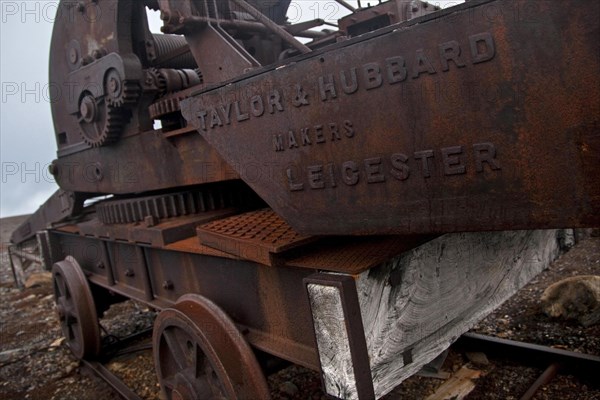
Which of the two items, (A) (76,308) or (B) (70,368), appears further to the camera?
(B) (70,368)

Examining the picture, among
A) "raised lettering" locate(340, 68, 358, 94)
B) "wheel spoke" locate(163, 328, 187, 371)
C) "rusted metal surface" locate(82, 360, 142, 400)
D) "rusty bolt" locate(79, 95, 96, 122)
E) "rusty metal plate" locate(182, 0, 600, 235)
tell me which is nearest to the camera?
"rusty metal plate" locate(182, 0, 600, 235)

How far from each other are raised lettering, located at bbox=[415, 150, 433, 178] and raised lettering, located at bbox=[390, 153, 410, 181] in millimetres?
32

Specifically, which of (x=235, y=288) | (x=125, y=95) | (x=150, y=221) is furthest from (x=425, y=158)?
(x=125, y=95)

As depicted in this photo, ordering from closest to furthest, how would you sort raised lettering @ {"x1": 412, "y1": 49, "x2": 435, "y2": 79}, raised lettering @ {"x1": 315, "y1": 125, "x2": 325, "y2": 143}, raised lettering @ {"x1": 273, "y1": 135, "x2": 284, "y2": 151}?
raised lettering @ {"x1": 412, "y1": 49, "x2": 435, "y2": 79} → raised lettering @ {"x1": 315, "y1": 125, "x2": 325, "y2": 143} → raised lettering @ {"x1": 273, "y1": 135, "x2": 284, "y2": 151}

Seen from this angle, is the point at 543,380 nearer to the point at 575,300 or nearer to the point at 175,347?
the point at 575,300

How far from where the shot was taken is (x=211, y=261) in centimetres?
198

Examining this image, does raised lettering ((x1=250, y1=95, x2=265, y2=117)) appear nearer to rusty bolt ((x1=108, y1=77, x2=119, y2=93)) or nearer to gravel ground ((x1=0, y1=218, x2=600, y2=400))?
rusty bolt ((x1=108, y1=77, x2=119, y2=93))

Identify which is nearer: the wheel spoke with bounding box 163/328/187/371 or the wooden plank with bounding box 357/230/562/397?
the wooden plank with bounding box 357/230/562/397

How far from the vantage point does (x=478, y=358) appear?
279cm

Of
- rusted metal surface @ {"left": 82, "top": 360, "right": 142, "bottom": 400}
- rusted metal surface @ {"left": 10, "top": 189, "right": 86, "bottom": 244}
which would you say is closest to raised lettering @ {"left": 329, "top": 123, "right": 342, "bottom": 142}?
rusted metal surface @ {"left": 82, "top": 360, "right": 142, "bottom": 400}

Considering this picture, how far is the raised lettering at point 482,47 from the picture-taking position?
0.90m

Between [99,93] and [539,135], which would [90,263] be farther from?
[539,135]

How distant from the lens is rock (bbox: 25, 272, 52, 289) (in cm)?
696

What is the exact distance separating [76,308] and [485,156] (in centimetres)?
309
